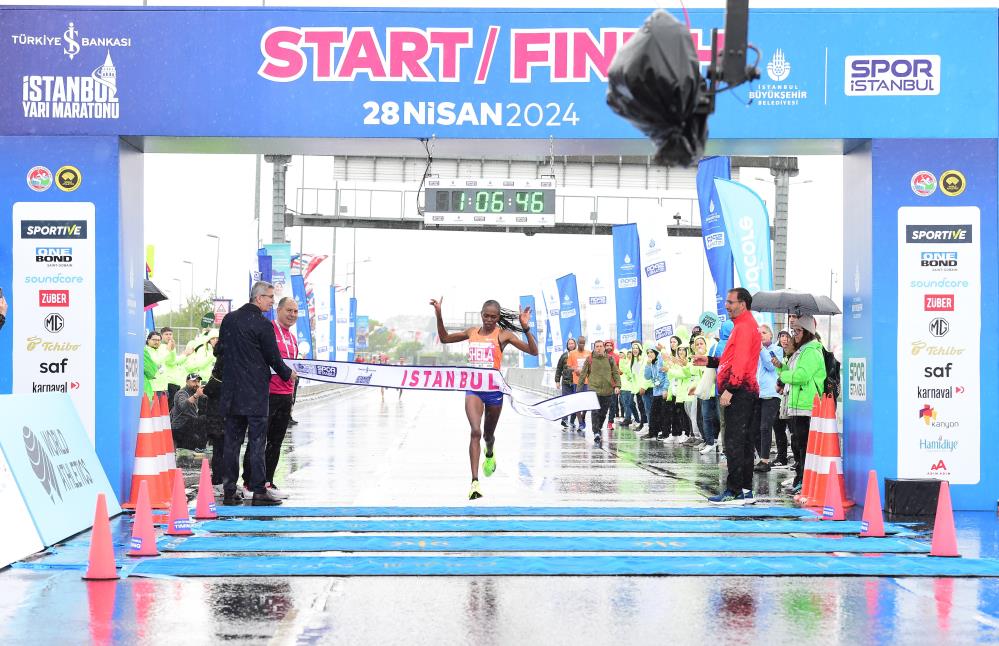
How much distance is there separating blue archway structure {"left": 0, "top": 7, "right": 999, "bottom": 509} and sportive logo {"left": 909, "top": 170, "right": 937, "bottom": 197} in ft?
0.08

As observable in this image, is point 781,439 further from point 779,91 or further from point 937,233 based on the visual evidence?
point 779,91

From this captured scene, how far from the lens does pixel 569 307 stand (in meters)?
44.3

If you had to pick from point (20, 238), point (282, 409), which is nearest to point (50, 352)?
point (20, 238)

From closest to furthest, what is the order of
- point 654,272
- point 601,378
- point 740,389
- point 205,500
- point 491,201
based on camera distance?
point 205,500 < point 740,389 < point 491,201 < point 601,378 < point 654,272

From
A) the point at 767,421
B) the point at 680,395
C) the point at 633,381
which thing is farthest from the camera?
the point at 633,381

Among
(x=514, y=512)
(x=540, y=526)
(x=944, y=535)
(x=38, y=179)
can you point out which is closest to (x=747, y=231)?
(x=514, y=512)

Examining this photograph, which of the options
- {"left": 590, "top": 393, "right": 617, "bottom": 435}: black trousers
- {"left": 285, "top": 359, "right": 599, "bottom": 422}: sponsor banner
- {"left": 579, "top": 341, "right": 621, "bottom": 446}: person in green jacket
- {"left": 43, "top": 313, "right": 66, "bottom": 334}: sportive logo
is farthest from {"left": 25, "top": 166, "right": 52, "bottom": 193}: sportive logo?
{"left": 579, "top": 341, "right": 621, "bottom": 446}: person in green jacket

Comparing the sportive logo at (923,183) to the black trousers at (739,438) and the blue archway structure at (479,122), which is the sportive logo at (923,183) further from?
the black trousers at (739,438)

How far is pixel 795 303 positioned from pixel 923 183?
356 centimetres

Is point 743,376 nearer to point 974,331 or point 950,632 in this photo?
point 974,331

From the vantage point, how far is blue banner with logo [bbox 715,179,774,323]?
20156 millimetres

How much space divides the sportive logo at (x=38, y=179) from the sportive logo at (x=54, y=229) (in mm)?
352

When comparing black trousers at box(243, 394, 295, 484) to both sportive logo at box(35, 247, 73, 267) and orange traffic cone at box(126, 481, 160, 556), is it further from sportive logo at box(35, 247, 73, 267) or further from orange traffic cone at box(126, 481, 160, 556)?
orange traffic cone at box(126, 481, 160, 556)

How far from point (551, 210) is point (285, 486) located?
6.05m
